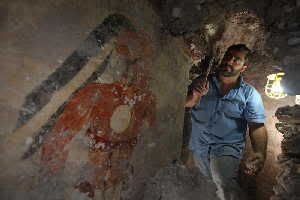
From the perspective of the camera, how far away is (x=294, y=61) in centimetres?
247

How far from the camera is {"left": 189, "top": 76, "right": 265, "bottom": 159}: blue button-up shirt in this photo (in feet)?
10.5

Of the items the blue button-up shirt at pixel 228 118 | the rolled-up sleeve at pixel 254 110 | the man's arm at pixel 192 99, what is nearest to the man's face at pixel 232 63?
the blue button-up shirt at pixel 228 118

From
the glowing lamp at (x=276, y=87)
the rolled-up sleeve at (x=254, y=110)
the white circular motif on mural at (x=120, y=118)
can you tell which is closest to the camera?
the white circular motif on mural at (x=120, y=118)

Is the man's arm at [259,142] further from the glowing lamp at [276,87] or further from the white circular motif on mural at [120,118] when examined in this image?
the white circular motif on mural at [120,118]

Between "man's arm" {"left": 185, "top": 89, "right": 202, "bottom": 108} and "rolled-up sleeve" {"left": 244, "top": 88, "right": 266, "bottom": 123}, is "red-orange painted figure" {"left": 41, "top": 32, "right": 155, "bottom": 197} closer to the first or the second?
"man's arm" {"left": 185, "top": 89, "right": 202, "bottom": 108}

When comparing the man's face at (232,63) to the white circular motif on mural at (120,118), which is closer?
the white circular motif on mural at (120,118)

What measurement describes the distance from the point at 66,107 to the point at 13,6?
70cm

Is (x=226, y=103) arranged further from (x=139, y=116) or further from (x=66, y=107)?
(x=66, y=107)

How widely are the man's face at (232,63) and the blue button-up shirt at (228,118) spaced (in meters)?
0.15

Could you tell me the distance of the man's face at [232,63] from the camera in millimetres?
3225

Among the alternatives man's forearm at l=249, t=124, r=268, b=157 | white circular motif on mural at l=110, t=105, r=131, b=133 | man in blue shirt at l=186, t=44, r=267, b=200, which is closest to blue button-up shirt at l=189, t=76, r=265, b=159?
man in blue shirt at l=186, t=44, r=267, b=200

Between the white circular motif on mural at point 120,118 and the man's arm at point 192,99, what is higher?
the man's arm at point 192,99

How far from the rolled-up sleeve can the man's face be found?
1.02ft

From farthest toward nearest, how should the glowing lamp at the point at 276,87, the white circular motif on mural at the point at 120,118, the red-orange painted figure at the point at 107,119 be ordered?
the glowing lamp at the point at 276,87, the white circular motif on mural at the point at 120,118, the red-orange painted figure at the point at 107,119
